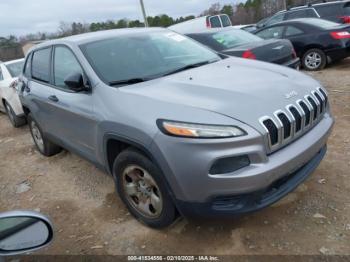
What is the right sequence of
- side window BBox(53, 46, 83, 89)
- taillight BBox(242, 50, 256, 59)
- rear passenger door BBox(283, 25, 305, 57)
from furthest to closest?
rear passenger door BBox(283, 25, 305, 57) < taillight BBox(242, 50, 256, 59) < side window BBox(53, 46, 83, 89)

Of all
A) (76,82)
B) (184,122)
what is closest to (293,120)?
(184,122)

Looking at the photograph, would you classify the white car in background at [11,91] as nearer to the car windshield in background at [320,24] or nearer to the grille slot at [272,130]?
the grille slot at [272,130]

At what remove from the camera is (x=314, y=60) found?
29.7 ft

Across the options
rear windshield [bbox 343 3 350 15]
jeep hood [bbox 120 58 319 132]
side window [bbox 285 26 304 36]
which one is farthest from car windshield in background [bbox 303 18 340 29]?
jeep hood [bbox 120 58 319 132]

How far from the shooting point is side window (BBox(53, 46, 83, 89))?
3771 millimetres

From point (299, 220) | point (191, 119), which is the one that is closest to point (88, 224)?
point (191, 119)

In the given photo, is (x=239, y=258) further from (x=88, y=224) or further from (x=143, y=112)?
(x=88, y=224)

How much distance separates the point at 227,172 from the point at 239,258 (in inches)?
29.8

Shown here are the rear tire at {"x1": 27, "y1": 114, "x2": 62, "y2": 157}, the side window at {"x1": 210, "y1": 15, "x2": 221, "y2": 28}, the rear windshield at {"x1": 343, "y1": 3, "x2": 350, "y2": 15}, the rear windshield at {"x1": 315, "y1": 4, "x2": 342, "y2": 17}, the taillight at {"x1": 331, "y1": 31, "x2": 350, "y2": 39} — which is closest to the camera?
the rear tire at {"x1": 27, "y1": 114, "x2": 62, "y2": 157}

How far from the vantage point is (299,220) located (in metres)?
3.17

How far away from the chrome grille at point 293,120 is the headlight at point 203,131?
0.24 metres

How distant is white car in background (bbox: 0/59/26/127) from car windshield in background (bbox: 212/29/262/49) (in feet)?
14.1

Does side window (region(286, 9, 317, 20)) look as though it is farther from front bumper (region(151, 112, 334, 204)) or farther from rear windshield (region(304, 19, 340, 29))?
front bumper (region(151, 112, 334, 204))

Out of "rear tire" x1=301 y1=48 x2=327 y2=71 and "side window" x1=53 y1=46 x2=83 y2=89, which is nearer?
"side window" x1=53 y1=46 x2=83 y2=89
